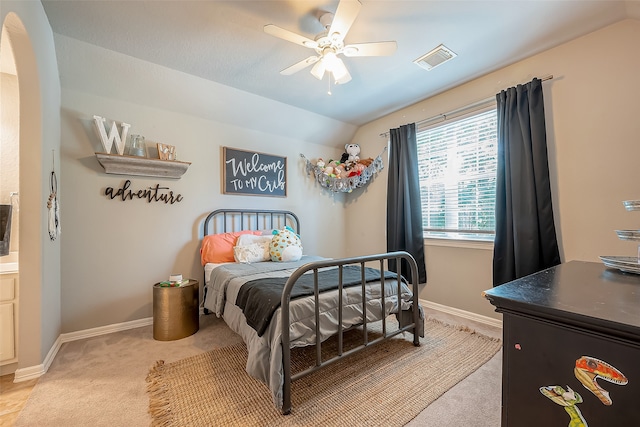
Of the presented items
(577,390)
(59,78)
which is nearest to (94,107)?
(59,78)

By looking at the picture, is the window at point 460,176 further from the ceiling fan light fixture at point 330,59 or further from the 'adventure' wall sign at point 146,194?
the 'adventure' wall sign at point 146,194

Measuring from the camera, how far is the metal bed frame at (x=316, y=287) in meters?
1.43

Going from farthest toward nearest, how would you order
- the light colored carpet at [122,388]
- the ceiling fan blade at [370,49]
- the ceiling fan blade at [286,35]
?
the ceiling fan blade at [370,49] < the ceiling fan blade at [286,35] < the light colored carpet at [122,388]

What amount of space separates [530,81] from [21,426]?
14.0 feet

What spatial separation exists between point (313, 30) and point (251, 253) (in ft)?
6.97

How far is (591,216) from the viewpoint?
82.2 inches

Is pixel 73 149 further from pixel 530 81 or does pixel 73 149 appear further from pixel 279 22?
pixel 530 81

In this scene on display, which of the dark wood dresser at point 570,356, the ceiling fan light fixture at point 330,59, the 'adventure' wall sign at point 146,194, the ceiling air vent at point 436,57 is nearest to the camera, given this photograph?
the dark wood dresser at point 570,356

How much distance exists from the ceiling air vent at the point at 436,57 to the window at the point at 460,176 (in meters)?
0.72

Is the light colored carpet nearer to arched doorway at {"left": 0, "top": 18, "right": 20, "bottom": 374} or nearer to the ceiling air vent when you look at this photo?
arched doorway at {"left": 0, "top": 18, "right": 20, "bottom": 374}

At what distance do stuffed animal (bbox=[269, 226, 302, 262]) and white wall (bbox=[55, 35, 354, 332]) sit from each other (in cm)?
75

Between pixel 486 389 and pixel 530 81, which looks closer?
pixel 486 389

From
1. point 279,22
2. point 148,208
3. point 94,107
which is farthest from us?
point 148,208

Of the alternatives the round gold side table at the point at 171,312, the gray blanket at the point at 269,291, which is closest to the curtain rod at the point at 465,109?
the gray blanket at the point at 269,291
